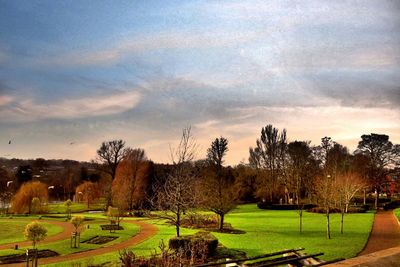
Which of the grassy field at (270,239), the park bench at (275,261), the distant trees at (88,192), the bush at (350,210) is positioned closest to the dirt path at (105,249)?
the grassy field at (270,239)

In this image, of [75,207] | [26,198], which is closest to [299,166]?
[75,207]

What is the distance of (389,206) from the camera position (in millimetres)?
61094

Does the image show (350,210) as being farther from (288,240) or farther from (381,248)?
(381,248)

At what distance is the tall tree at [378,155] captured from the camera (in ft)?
214

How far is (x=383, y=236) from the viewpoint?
31.8 m

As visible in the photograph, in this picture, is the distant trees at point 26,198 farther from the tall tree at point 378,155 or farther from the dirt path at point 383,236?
the tall tree at point 378,155

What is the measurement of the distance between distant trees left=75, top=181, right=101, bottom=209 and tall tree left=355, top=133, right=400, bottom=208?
168 feet

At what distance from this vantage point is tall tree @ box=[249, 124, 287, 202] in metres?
73.3

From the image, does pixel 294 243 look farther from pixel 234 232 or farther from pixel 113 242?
pixel 113 242

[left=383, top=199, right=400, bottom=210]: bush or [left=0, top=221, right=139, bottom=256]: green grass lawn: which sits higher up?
[left=383, top=199, right=400, bottom=210]: bush

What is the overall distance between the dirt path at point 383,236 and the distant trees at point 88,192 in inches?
2094

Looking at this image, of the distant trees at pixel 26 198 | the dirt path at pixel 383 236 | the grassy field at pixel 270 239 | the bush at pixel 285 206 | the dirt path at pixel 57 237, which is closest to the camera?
the grassy field at pixel 270 239

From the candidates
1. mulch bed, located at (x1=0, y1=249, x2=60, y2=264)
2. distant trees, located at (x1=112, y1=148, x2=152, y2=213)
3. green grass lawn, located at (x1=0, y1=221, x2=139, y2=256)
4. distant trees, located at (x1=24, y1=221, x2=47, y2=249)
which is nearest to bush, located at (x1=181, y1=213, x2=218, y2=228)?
green grass lawn, located at (x1=0, y1=221, x2=139, y2=256)

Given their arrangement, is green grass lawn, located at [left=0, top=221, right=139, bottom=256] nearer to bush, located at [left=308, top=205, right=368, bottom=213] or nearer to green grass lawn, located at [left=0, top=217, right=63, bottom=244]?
green grass lawn, located at [left=0, top=217, right=63, bottom=244]
